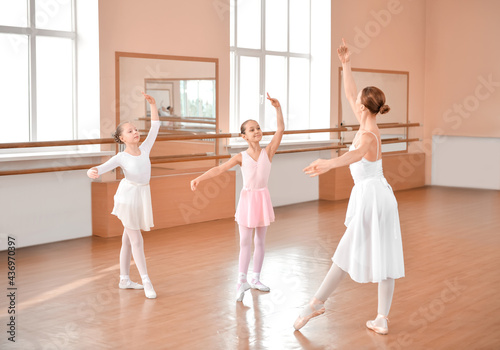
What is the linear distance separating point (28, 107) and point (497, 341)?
5.03m

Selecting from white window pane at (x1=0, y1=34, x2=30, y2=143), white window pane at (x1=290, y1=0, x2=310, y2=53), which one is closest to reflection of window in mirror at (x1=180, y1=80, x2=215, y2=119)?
white window pane at (x1=0, y1=34, x2=30, y2=143)

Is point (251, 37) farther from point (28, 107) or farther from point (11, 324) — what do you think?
point (11, 324)

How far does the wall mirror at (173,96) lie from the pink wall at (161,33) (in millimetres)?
97

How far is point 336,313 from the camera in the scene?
455cm

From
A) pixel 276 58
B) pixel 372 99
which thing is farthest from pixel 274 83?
pixel 372 99

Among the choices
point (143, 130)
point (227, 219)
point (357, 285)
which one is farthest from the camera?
point (227, 219)

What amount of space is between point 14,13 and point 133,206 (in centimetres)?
308

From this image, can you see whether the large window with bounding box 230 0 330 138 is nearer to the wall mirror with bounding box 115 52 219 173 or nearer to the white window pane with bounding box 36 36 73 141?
the wall mirror with bounding box 115 52 219 173

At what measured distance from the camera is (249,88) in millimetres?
9930

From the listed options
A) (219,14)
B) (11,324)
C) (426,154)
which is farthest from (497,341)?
(426,154)

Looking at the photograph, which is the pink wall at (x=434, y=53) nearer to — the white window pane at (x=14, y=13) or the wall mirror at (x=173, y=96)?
the wall mirror at (x=173, y=96)

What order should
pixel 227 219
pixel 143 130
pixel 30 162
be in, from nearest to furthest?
1. pixel 30 162
2. pixel 143 130
3. pixel 227 219

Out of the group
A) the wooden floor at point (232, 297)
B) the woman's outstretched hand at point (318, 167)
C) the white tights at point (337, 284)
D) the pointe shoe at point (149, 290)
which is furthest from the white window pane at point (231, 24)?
the woman's outstretched hand at point (318, 167)

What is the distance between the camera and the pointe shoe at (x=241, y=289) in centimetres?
484
